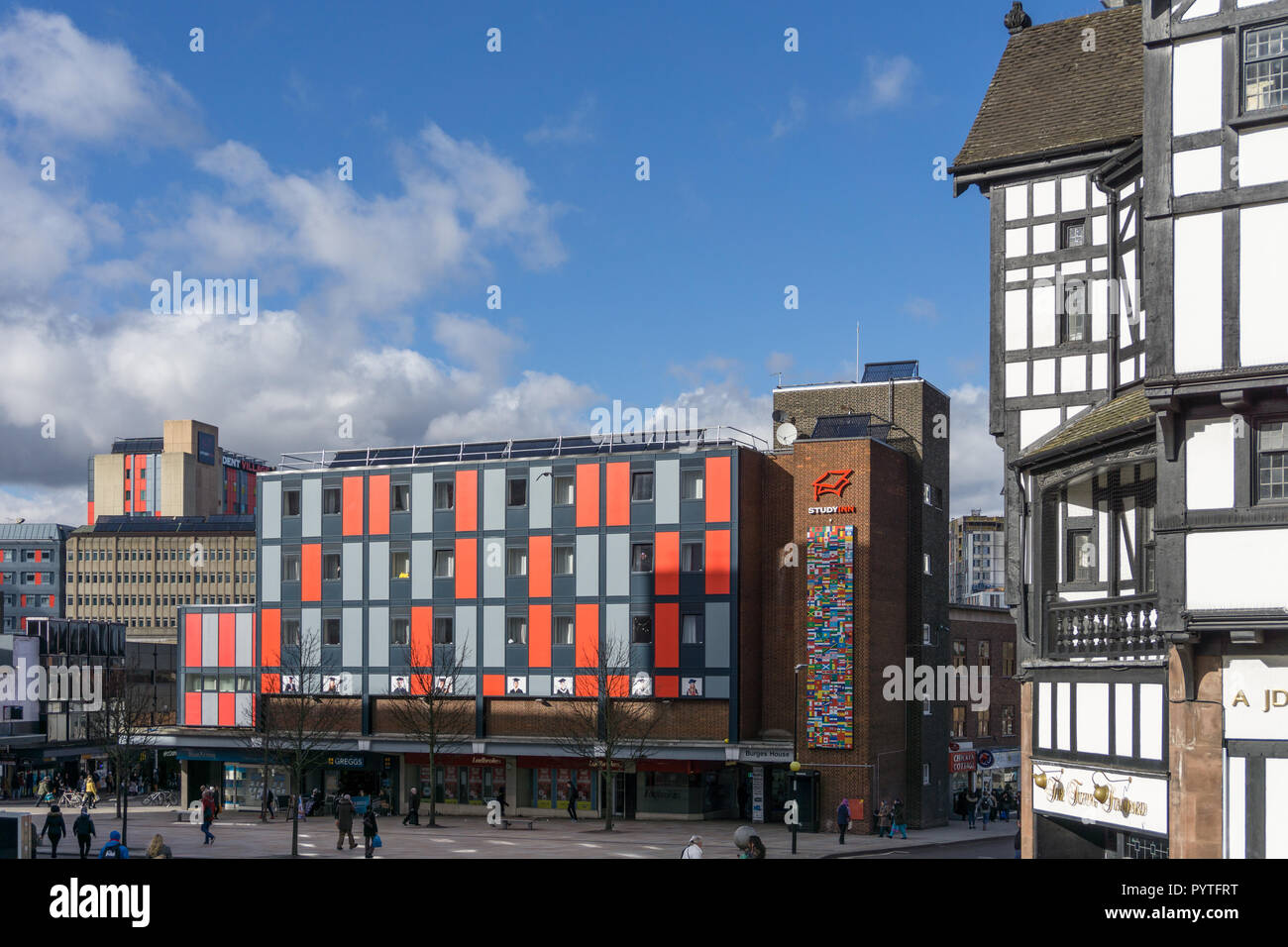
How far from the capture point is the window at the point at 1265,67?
1817 centimetres

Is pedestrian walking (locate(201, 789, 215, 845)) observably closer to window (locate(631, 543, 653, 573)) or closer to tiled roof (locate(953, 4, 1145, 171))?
window (locate(631, 543, 653, 573))

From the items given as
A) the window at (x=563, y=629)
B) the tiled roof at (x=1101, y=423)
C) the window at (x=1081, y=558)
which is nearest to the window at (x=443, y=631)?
the window at (x=563, y=629)

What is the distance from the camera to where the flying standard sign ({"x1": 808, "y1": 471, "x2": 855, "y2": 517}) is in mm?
54688

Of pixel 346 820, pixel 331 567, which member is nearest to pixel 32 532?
pixel 331 567

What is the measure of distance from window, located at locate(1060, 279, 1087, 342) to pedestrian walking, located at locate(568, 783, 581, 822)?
37222 mm

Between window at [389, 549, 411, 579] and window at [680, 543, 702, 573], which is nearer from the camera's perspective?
window at [680, 543, 702, 573]

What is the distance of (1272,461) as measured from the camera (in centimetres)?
1786

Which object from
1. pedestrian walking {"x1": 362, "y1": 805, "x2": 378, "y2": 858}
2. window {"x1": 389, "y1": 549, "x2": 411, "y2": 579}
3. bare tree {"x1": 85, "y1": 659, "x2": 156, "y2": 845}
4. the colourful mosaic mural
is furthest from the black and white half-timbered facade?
window {"x1": 389, "y1": 549, "x2": 411, "y2": 579}

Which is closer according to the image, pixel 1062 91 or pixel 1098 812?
pixel 1098 812

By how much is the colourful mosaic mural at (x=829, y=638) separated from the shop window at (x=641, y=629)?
6748 millimetres

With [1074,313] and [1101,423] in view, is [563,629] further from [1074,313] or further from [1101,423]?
[1101,423]

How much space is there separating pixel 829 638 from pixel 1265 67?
37.9 meters

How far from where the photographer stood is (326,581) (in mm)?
63031
